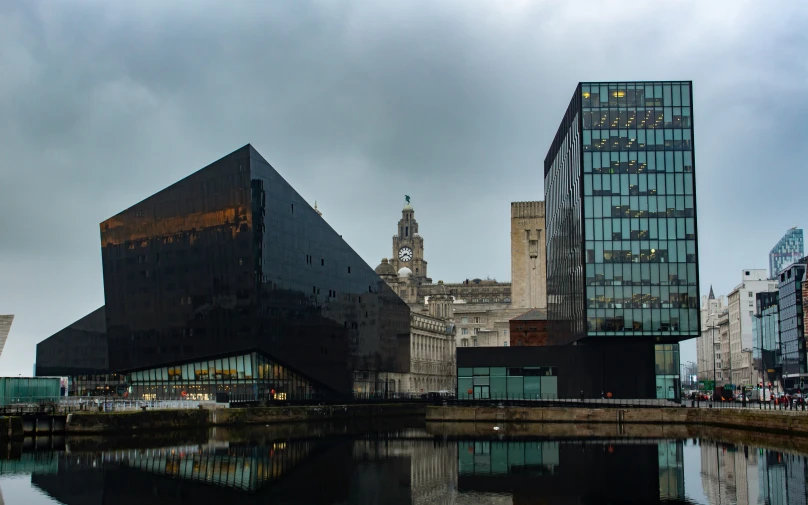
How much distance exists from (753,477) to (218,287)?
6015 cm

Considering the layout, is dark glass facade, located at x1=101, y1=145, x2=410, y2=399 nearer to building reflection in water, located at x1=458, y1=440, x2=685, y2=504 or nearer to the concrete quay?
the concrete quay

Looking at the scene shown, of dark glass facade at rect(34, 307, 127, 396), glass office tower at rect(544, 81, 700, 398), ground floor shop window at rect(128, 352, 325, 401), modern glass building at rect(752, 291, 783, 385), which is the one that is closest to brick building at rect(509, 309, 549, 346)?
modern glass building at rect(752, 291, 783, 385)

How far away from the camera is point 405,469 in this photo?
52.9m

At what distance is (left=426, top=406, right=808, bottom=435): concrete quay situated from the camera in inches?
2837

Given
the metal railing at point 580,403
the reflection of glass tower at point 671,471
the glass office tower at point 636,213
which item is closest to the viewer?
the reflection of glass tower at point 671,471

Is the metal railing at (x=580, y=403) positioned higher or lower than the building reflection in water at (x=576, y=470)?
higher

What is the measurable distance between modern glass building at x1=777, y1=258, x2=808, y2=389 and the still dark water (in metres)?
87.6

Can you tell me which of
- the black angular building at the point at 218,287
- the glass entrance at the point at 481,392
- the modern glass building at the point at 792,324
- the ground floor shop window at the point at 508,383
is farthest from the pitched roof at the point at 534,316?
the black angular building at the point at 218,287

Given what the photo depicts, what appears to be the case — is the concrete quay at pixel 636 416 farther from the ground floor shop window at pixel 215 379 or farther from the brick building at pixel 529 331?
the brick building at pixel 529 331

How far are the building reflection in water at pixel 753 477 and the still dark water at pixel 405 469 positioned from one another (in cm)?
6

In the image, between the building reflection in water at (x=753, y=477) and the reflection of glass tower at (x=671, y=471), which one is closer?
the building reflection in water at (x=753, y=477)

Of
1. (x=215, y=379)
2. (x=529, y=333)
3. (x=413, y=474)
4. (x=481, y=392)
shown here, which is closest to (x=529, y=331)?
(x=529, y=333)

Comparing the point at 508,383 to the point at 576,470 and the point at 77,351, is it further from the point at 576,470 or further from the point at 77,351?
the point at 576,470

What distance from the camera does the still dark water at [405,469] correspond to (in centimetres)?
4203
